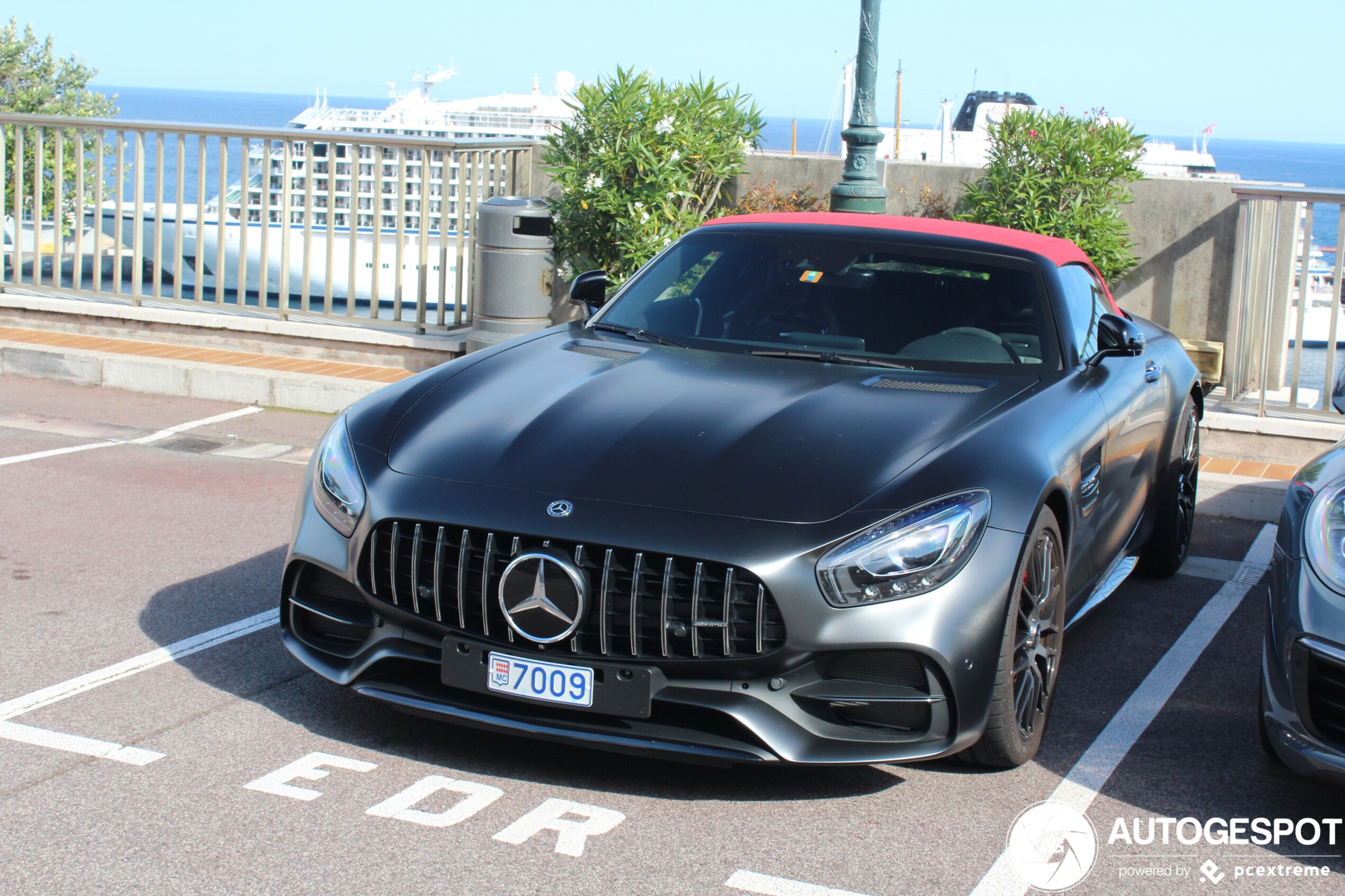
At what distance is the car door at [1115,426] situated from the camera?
4434mm

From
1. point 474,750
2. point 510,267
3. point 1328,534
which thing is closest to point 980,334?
point 1328,534

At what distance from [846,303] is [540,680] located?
2.03m

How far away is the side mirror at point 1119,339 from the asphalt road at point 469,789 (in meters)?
1.06

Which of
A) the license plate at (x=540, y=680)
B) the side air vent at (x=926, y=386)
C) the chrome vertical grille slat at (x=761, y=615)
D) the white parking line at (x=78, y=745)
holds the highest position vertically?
the side air vent at (x=926, y=386)

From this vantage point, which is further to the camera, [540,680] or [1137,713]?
[1137,713]

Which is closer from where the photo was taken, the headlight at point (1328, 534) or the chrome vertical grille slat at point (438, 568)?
the headlight at point (1328, 534)

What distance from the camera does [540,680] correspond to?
3.37 meters

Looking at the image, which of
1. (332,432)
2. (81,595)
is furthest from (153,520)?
(332,432)

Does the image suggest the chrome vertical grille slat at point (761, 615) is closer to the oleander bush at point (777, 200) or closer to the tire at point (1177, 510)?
the tire at point (1177, 510)

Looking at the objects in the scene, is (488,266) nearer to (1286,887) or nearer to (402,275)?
(402,275)

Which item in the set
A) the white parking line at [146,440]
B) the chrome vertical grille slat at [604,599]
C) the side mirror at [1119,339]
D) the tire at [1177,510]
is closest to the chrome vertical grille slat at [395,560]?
the chrome vertical grille slat at [604,599]

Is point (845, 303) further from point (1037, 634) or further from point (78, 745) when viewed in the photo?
point (78, 745)

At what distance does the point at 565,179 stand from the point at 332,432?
202 inches

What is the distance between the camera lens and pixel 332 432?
406 cm
